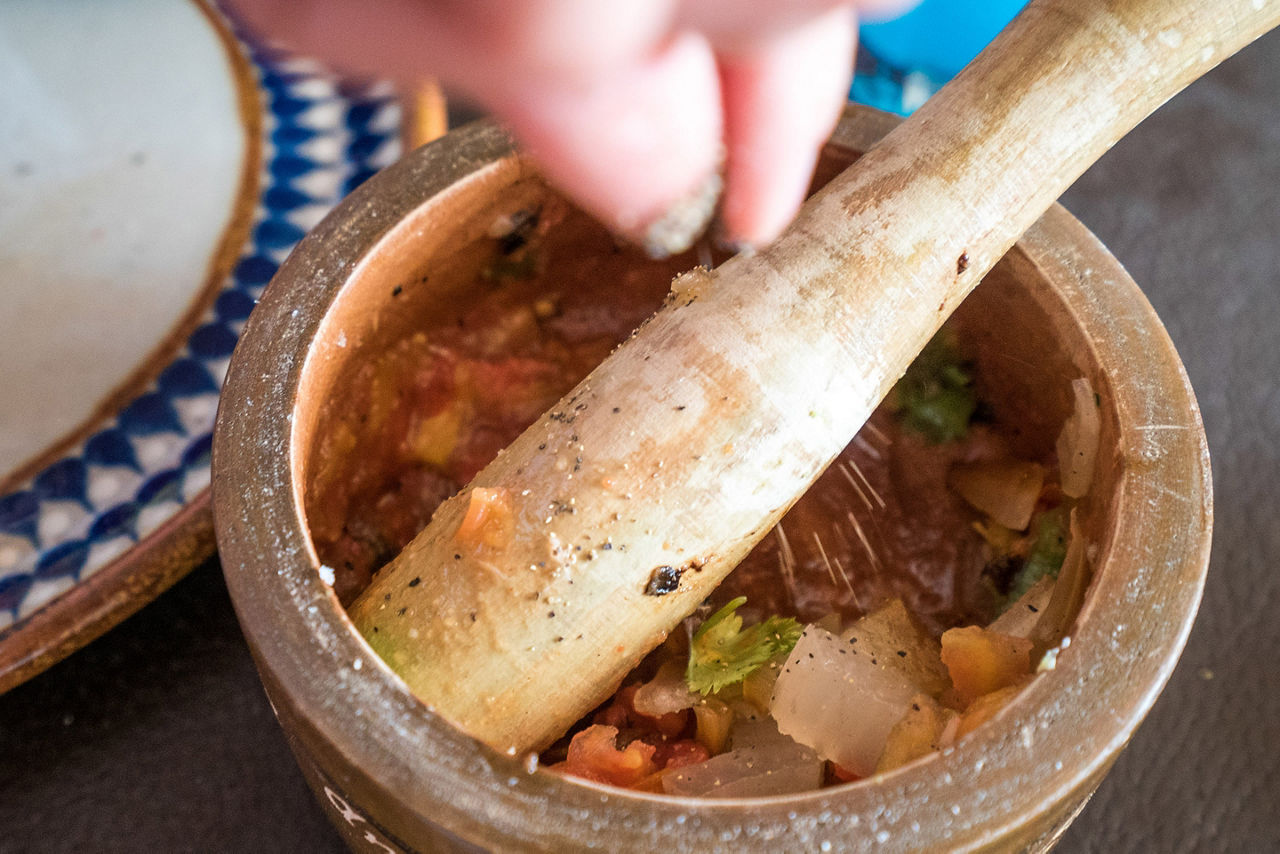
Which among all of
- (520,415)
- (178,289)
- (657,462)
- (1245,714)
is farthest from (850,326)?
(178,289)

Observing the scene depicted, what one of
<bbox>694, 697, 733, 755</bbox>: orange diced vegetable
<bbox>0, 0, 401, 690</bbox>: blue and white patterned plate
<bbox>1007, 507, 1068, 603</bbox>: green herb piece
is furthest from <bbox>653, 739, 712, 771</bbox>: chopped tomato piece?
<bbox>0, 0, 401, 690</bbox>: blue and white patterned plate

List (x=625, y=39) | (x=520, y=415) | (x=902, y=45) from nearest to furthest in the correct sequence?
(x=625, y=39), (x=520, y=415), (x=902, y=45)

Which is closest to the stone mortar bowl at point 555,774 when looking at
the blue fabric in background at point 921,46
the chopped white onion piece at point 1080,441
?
the chopped white onion piece at point 1080,441

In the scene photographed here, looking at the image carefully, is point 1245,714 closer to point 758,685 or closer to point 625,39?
point 758,685

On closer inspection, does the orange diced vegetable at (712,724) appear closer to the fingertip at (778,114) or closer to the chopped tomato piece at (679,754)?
the chopped tomato piece at (679,754)

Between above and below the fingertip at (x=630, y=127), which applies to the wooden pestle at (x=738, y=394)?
below
